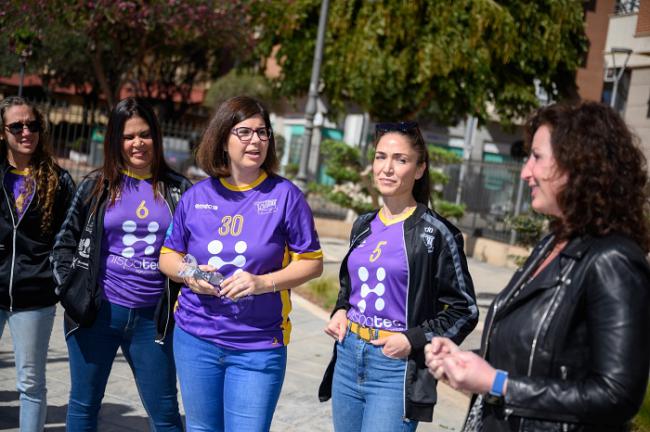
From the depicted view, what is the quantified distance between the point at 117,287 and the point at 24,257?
0.69 m

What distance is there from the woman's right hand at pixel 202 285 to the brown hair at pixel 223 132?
50 cm

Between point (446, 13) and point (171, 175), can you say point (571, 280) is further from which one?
point (446, 13)

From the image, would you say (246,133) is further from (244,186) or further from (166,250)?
(166,250)

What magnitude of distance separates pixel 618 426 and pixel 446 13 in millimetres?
15847

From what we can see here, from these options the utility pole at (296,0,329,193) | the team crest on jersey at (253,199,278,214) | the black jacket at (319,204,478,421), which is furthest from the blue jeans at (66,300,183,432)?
the utility pole at (296,0,329,193)

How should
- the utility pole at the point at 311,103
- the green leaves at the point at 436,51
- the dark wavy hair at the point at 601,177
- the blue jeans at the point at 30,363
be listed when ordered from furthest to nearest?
the green leaves at the point at 436,51 → the utility pole at the point at 311,103 → the blue jeans at the point at 30,363 → the dark wavy hair at the point at 601,177

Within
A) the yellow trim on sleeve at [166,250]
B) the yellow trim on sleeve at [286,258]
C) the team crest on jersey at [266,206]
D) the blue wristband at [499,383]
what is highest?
the team crest on jersey at [266,206]

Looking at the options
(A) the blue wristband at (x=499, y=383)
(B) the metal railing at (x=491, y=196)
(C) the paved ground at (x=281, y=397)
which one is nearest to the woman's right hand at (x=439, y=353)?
(A) the blue wristband at (x=499, y=383)

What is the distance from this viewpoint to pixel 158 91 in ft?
123

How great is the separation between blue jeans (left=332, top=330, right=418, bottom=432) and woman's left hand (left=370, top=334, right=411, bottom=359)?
0.26 feet

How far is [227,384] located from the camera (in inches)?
133

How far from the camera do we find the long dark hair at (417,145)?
346 cm

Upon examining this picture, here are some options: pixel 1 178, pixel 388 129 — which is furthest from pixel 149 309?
pixel 388 129

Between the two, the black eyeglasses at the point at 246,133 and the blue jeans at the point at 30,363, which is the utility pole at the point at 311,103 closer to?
the blue jeans at the point at 30,363
